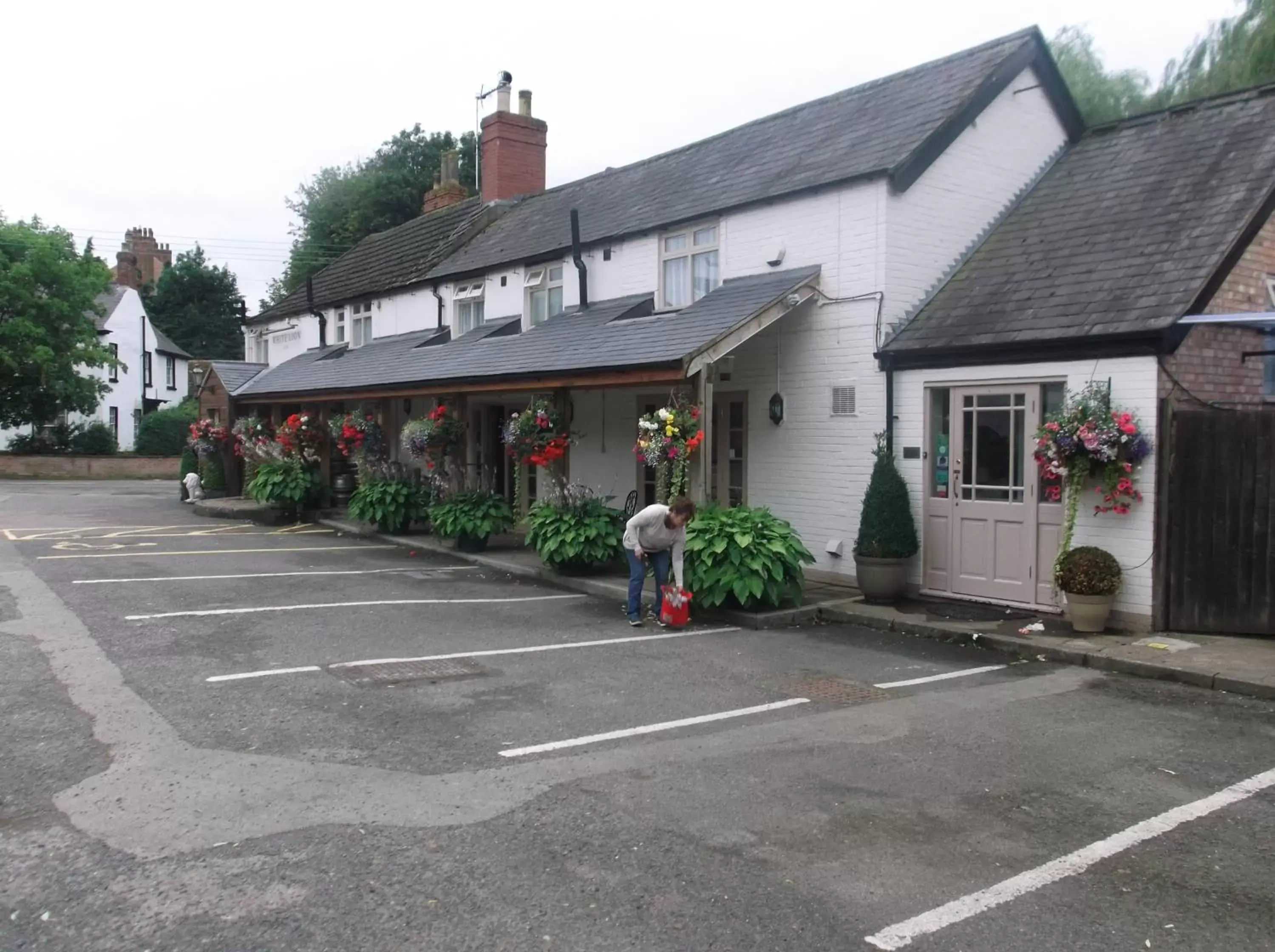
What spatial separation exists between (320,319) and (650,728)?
68.2 ft

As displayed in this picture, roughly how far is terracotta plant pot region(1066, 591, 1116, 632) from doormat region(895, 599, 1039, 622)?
749 mm

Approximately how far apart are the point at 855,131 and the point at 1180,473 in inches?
258

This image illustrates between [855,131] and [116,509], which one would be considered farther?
[116,509]

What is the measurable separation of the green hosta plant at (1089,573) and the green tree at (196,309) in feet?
198

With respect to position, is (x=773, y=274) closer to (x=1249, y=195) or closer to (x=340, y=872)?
(x=1249, y=195)

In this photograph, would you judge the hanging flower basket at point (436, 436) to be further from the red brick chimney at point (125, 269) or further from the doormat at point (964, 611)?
the red brick chimney at point (125, 269)

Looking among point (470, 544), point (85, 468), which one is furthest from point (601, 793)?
point (85, 468)

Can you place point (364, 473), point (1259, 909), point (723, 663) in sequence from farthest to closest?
1. point (364, 473)
2. point (723, 663)
3. point (1259, 909)

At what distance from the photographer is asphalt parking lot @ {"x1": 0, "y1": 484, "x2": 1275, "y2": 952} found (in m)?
4.04

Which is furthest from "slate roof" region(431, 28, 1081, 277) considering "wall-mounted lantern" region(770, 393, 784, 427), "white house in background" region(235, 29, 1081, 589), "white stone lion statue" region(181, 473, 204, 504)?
"white stone lion statue" region(181, 473, 204, 504)

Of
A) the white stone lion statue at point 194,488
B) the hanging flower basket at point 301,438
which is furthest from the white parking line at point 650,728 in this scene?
the white stone lion statue at point 194,488

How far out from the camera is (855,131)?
13.8 metres

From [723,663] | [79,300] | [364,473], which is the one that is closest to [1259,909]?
[723,663]

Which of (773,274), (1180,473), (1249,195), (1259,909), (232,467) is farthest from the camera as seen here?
(232,467)
